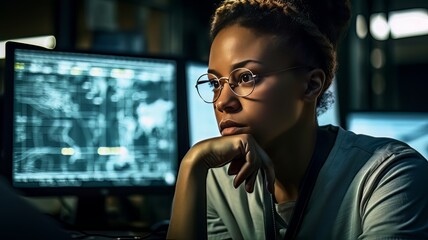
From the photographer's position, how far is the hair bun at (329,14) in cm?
129

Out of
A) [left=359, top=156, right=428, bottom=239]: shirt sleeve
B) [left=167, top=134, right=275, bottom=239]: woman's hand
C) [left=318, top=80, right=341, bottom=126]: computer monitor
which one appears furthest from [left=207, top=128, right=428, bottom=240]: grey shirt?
[left=318, top=80, right=341, bottom=126]: computer monitor

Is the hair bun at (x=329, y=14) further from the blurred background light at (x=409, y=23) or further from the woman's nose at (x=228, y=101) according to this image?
the blurred background light at (x=409, y=23)

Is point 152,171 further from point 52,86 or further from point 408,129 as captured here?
point 408,129

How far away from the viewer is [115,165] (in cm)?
171

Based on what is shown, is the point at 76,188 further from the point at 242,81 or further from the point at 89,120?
the point at 242,81

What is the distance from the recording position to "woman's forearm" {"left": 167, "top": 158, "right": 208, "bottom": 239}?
1145 millimetres

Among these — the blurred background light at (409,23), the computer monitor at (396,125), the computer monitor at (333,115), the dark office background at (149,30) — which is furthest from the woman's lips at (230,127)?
the blurred background light at (409,23)

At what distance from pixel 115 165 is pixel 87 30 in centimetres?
157

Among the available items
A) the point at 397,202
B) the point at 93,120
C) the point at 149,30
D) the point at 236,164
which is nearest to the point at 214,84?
the point at 236,164

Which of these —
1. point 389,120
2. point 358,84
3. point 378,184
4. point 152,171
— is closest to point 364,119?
point 389,120

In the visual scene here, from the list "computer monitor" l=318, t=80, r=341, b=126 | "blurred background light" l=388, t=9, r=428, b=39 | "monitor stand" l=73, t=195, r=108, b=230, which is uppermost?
"blurred background light" l=388, t=9, r=428, b=39

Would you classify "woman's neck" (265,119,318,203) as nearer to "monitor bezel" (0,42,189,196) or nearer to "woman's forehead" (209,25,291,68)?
"woman's forehead" (209,25,291,68)

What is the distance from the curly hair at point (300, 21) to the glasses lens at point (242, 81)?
96 mm

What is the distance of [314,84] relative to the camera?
1277 mm
